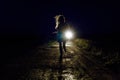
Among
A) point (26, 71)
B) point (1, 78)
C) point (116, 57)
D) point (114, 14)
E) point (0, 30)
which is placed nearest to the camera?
point (1, 78)

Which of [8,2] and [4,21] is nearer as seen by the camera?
[4,21]

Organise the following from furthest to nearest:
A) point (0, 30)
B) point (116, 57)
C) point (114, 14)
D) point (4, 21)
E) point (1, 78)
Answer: point (114, 14)
point (4, 21)
point (0, 30)
point (116, 57)
point (1, 78)

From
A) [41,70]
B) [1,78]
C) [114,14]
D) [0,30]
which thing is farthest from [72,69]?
[114,14]

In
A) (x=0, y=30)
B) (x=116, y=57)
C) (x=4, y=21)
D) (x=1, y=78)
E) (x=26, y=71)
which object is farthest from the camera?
(x=4, y=21)

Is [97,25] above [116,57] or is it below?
above

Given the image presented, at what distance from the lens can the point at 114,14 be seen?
1700 inches

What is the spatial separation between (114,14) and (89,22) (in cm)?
444

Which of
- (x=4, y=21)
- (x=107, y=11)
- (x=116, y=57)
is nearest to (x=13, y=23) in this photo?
(x=4, y=21)

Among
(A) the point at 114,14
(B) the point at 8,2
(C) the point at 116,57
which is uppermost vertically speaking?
(B) the point at 8,2

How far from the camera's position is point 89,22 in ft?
141

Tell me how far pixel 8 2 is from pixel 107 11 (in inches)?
697

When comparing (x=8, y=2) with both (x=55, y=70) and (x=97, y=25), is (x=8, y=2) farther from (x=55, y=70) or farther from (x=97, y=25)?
(x=55, y=70)

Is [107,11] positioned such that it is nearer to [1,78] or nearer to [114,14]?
[114,14]

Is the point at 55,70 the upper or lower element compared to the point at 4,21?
lower
